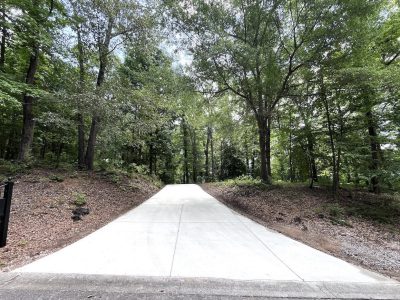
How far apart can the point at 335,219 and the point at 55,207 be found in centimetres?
767

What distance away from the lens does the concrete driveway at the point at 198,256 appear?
129 inches

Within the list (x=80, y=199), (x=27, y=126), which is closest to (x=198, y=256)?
(x=80, y=199)

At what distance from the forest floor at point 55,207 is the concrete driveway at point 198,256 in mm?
469

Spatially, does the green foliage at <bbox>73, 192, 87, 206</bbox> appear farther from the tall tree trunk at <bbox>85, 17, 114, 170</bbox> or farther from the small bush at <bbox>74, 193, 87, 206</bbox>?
→ the tall tree trunk at <bbox>85, 17, 114, 170</bbox>

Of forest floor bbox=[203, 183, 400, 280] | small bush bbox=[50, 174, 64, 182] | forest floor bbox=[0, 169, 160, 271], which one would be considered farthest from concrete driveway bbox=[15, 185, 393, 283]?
small bush bbox=[50, 174, 64, 182]

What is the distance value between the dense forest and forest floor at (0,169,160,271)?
7.38ft

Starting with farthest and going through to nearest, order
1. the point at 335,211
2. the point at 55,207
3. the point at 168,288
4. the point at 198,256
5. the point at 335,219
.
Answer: the point at 335,211
the point at 335,219
the point at 55,207
the point at 198,256
the point at 168,288

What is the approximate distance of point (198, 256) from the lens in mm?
3885

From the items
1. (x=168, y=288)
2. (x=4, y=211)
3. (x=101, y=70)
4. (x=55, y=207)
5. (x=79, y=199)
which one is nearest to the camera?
(x=168, y=288)

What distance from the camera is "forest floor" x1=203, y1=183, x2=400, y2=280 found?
4.71m

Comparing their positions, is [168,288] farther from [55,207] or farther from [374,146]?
[374,146]

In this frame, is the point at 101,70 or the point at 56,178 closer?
the point at 56,178

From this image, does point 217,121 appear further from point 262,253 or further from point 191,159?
point 191,159

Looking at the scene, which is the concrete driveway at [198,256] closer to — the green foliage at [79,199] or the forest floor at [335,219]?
the forest floor at [335,219]
